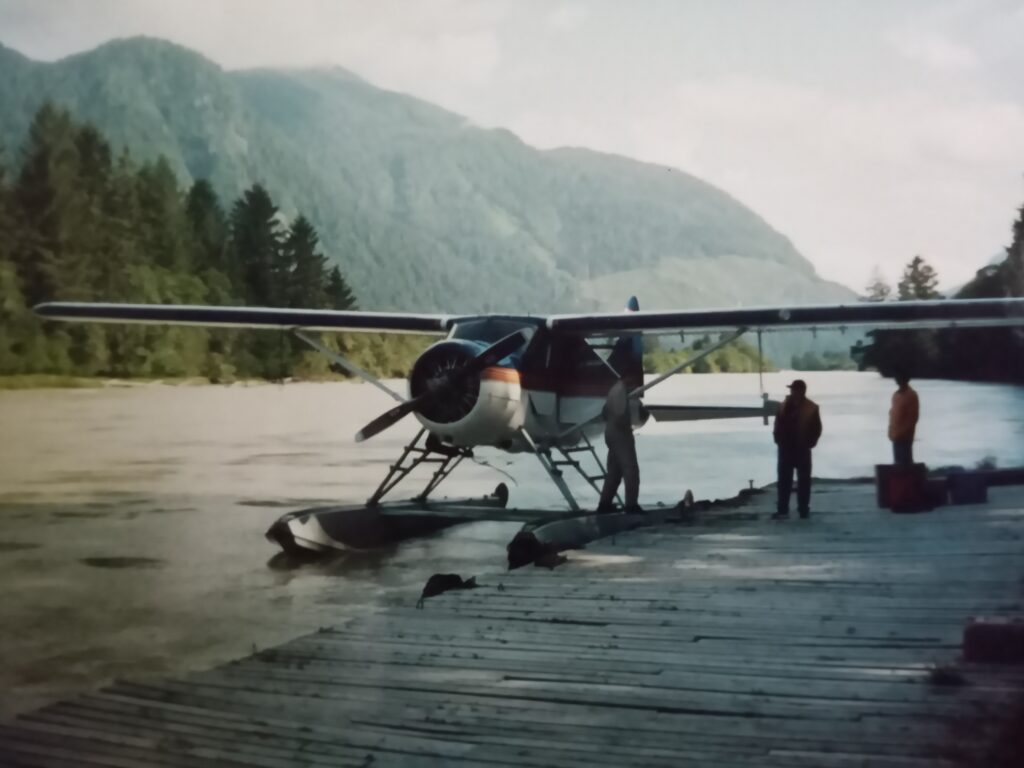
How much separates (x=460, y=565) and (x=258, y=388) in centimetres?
171

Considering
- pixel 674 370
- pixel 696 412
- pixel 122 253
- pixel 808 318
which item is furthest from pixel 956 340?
pixel 122 253

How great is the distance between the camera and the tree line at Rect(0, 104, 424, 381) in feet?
11.0

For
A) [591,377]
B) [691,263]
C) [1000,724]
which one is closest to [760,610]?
[1000,724]

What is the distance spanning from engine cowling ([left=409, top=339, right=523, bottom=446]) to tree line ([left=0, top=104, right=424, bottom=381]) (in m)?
0.82

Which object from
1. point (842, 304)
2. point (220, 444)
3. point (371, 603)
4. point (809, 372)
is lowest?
point (371, 603)

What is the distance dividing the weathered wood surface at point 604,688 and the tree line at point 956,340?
105 centimetres

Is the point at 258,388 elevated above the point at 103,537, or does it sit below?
above

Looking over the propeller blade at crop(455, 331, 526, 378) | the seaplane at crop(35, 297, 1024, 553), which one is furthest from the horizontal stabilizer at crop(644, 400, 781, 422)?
the propeller blade at crop(455, 331, 526, 378)

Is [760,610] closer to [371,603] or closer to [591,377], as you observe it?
[371,603]

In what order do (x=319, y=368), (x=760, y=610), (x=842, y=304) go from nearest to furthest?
(x=760, y=610), (x=842, y=304), (x=319, y=368)

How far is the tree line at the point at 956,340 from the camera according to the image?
3619 millimetres

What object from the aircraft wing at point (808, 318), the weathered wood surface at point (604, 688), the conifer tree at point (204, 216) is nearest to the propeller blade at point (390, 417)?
the aircraft wing at point (808, 318)

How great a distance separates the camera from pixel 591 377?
7.22 metres

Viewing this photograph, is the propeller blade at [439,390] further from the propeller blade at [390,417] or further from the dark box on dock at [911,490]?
the dark box on dock at [911,490]
